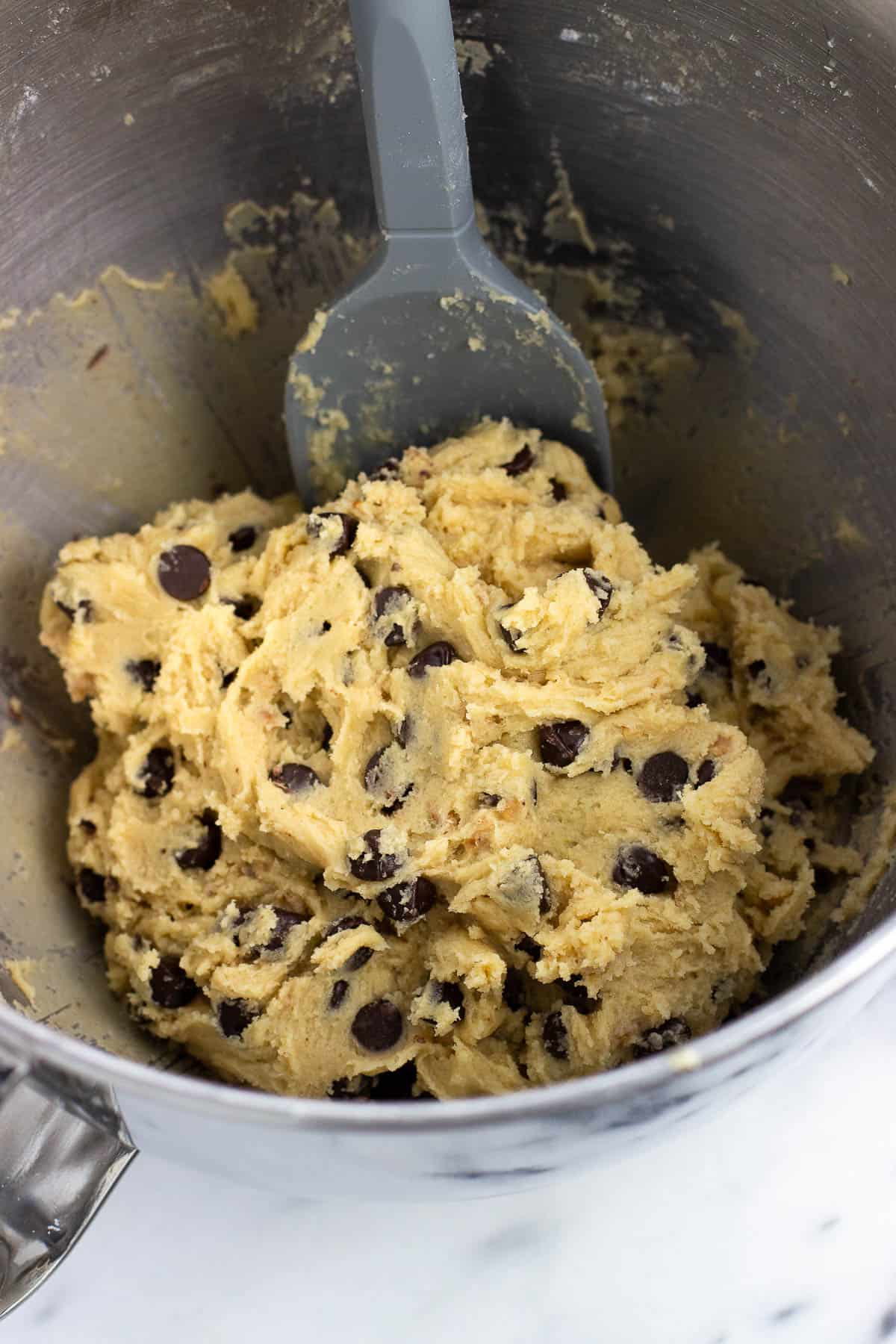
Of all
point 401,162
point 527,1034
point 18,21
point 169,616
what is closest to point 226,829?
point 169,616

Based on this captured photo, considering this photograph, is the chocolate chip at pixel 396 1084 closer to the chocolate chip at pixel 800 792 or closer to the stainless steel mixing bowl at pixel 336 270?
the stainless steel mixing bowl at pixel 336 270

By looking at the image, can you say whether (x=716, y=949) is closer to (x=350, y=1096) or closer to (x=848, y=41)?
A: (x=350, y=1096)

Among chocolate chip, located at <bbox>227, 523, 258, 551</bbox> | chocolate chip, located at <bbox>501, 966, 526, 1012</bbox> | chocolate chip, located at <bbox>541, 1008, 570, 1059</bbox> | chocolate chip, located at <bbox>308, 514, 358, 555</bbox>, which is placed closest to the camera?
chocolate chip, located at <bbox>541, 1008, 570, 1059</bbox>

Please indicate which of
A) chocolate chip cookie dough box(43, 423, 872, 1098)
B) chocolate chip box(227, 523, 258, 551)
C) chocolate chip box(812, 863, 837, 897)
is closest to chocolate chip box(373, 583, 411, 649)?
chocolate chip cookie dough box(43, 423, 872, 1098)

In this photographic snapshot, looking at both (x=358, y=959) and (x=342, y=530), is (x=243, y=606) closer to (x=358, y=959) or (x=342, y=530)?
(x=342, y=530)

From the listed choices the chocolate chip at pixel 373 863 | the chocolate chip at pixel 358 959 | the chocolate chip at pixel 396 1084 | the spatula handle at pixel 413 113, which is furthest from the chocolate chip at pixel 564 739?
the spatula handle at pixel 413 113

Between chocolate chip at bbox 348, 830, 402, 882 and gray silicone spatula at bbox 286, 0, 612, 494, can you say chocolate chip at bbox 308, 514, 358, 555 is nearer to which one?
gray silicone spatula at bbox 286, 0, 612, 494

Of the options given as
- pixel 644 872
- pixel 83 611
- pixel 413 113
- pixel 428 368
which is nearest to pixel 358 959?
pixel 644 872
